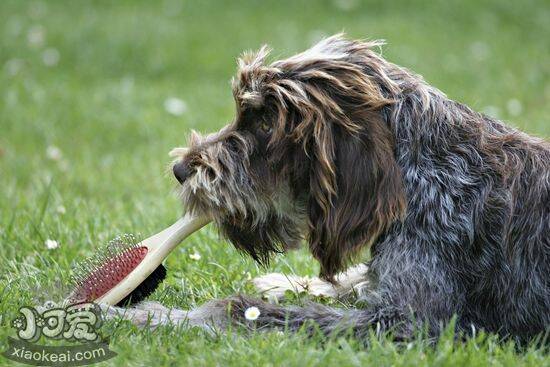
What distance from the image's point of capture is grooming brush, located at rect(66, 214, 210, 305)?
15.0 ft

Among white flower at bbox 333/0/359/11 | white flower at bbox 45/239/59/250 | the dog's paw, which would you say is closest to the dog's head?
the dog's paw

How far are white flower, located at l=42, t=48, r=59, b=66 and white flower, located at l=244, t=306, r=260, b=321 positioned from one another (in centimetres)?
893

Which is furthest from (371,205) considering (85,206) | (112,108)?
(112,108)

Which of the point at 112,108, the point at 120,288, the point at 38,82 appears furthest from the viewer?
the point at 38,82

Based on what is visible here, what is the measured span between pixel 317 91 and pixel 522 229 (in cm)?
117

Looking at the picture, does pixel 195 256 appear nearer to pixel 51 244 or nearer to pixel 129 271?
pixel 51 244

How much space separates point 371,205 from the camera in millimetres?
4254

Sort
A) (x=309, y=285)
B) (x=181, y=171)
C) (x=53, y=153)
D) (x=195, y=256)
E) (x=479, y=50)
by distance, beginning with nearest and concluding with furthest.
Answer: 1. (x=181, y=171)
2. (x=309, y=285)
3. (x=195, y=256)
4. (x=53, y=153)
5. (x=479, y=50)

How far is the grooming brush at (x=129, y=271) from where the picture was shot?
457 cm

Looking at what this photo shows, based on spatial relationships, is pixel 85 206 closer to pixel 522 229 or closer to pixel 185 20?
pixel 522 229

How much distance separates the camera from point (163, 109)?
423 inches

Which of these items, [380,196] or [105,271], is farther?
[105,271]

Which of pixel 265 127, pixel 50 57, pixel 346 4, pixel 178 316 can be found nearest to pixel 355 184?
pixel 265 127

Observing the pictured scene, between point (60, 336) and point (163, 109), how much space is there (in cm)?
681
